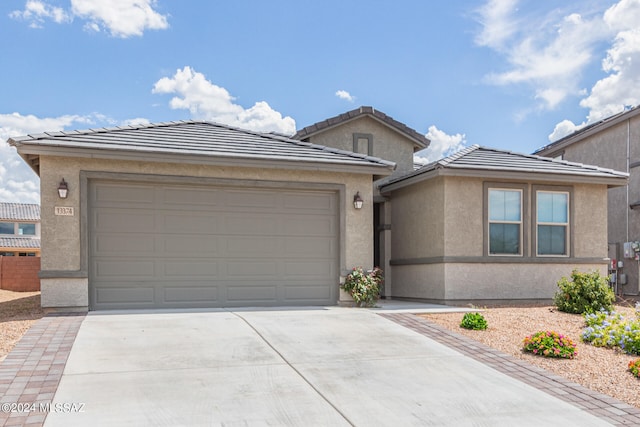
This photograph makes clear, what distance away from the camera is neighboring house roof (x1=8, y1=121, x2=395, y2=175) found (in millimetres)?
10327

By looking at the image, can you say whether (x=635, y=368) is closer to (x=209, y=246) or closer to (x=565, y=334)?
(x=565, y=334)

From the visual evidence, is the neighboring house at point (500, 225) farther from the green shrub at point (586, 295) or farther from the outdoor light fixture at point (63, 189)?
the outdoor light fixture at point (63, 189)

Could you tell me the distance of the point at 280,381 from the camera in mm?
6266

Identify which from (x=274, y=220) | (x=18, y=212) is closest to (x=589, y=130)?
(x=274, y=220)

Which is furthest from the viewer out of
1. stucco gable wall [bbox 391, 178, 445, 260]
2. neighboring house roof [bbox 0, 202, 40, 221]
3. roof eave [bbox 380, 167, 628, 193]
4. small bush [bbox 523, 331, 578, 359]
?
neighboring house roof [bbox 0, 202, 40, 221]

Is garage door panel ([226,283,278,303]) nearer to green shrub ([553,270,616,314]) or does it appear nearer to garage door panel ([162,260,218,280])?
garage door panel ([162,260,218,280])

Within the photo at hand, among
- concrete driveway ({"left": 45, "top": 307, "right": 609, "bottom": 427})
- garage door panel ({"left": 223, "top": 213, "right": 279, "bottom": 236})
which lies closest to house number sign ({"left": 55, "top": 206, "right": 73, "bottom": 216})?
concrete driveway ({"left": 45, "top": 307, "right": 609, "bottom": 427})

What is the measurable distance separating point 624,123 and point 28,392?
19211 millimetres

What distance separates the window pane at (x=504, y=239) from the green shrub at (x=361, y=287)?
10.2 ft

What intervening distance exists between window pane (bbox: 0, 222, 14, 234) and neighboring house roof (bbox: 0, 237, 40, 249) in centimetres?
104

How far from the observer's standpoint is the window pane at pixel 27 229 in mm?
47281

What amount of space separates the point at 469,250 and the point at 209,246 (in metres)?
5.75

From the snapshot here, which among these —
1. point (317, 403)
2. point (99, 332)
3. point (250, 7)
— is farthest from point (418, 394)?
point (250, 7)

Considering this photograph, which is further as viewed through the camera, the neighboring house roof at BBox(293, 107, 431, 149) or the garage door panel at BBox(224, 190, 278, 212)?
the neighboring house roof at BBox(293, 107, 431, 149)
